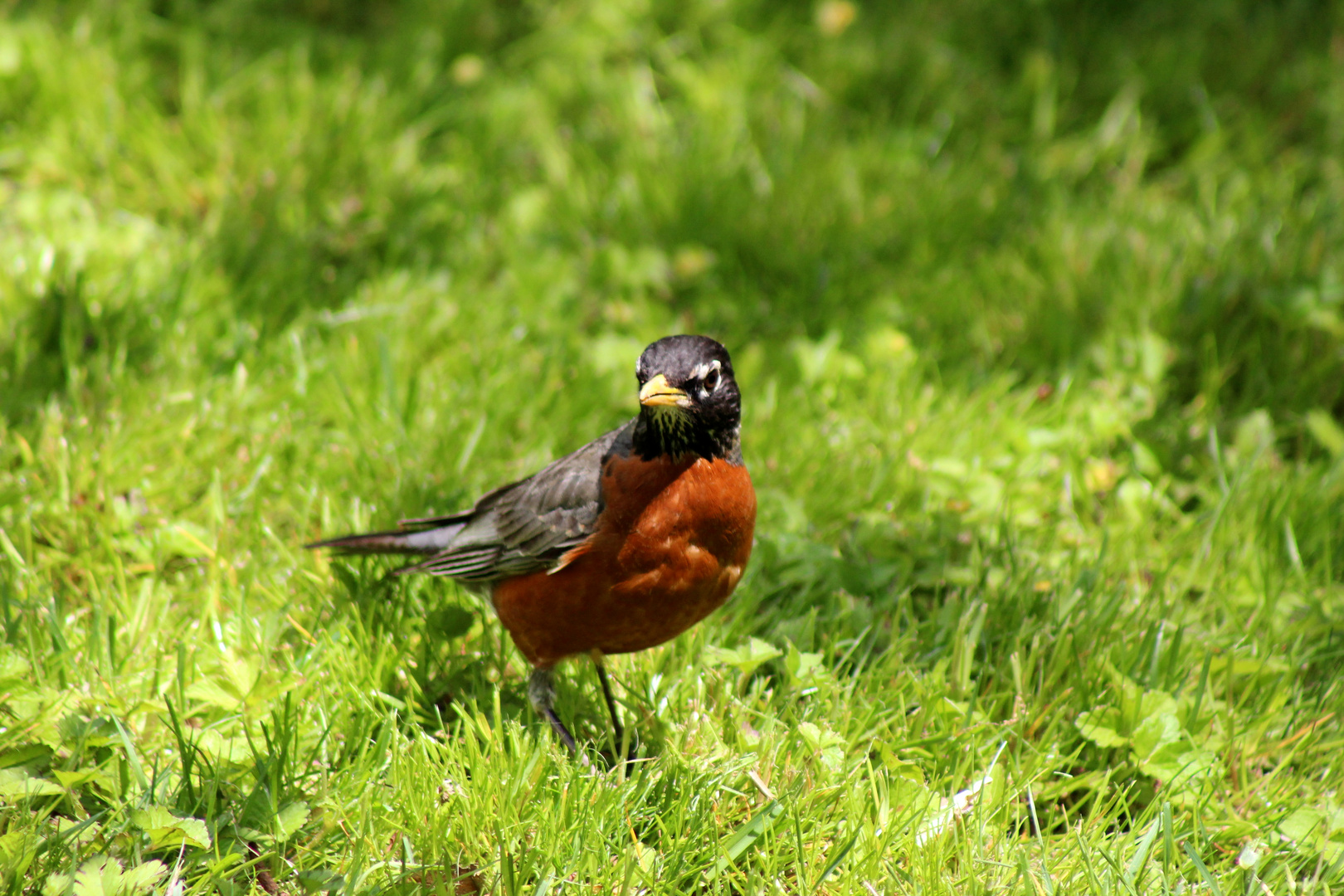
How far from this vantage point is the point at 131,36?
17.8 ft

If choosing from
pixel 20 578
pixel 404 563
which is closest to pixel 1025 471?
pixel 404 563

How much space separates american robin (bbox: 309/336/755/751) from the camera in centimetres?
289

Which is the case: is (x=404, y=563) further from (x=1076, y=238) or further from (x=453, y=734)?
(x=1076, y=238)

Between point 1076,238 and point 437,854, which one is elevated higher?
point 1076,238

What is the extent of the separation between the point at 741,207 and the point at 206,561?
2784mm

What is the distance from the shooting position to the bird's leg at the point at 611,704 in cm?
314

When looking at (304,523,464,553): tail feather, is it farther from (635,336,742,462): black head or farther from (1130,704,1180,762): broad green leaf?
(1130,704,1180,762): broad green leaf

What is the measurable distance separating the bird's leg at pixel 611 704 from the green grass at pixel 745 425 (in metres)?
0.09

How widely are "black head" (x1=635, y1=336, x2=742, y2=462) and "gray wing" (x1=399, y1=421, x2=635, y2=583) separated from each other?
0.18 meters

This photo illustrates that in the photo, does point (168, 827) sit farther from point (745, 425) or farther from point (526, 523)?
point (745, 425)

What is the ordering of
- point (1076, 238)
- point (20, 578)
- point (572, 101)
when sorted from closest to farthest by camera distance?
point (20, 578)
point (1076, 238)
point (572, 101)

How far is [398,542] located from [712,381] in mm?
1138

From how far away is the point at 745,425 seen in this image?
4.28 metres

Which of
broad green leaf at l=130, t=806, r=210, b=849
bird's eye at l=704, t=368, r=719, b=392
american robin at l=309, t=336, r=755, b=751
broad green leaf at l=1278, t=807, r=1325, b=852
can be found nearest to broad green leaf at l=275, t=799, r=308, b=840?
broad green leaf at l=130, t=806, r=210, b=849
